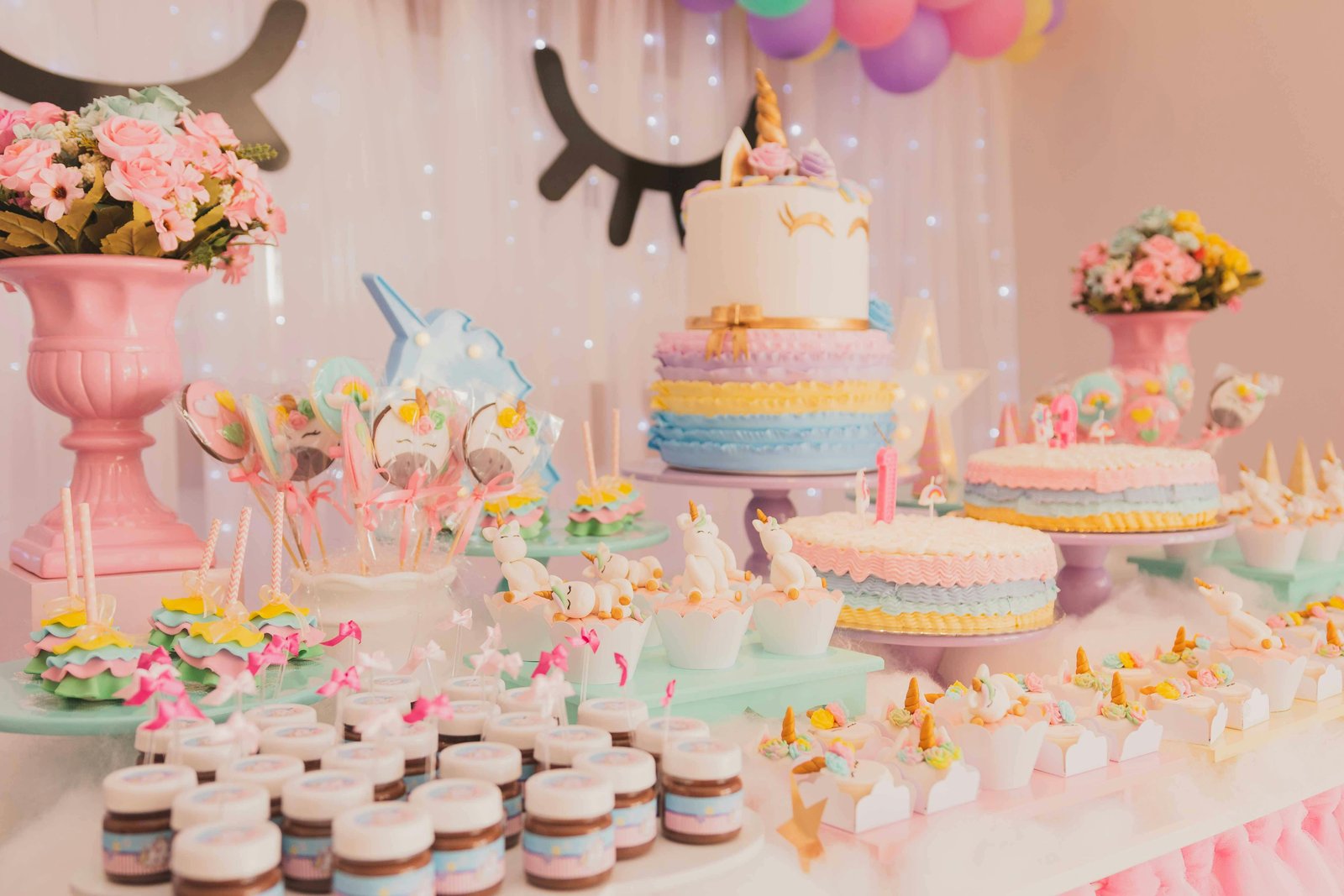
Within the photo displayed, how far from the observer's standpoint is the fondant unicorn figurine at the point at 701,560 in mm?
1530

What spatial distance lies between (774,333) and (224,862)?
1.74 meters

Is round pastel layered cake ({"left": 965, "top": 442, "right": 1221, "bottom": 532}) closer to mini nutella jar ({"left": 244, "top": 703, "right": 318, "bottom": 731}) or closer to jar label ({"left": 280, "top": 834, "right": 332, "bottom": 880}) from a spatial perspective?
mini nutella jar ({"left": 244, "top": 703, "right": 318, "bottom": 731})

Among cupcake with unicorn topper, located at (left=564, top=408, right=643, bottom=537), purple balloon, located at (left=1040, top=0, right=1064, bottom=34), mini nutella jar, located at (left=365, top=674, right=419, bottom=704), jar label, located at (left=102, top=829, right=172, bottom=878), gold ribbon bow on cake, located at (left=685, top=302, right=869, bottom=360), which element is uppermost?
purple balloon, located at (left=1040, top=0, right=1064, bottom=34)

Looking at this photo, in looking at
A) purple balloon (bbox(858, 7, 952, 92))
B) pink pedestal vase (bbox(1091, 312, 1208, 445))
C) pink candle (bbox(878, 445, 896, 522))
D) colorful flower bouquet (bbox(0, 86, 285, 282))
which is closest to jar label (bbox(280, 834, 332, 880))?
colorful flower bouquet (bbox(0, 86, 285, 282))

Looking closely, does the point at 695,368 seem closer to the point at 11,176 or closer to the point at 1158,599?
the point at 1158,599

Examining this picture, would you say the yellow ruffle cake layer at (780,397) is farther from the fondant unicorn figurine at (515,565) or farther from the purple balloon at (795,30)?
the purple balloon at (795,30)

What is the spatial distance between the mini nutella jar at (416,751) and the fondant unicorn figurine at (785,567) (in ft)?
1.98

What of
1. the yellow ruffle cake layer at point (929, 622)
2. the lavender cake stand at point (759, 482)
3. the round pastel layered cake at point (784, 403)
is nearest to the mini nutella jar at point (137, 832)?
the yellow ruffle cake layer at point (929, 622)

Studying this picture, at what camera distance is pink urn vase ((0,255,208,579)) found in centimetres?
166

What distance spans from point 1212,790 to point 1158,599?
1.08 metres

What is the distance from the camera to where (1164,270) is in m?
3.02

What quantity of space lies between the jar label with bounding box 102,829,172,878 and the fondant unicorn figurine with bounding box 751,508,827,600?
845mm

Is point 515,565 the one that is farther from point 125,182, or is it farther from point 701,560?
point 125,182

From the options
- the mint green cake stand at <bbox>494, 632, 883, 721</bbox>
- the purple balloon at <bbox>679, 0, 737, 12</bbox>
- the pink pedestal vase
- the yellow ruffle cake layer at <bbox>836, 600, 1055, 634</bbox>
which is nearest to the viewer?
the mint green cake stand at <bbox>494, 632, 883, 721</bbox>
